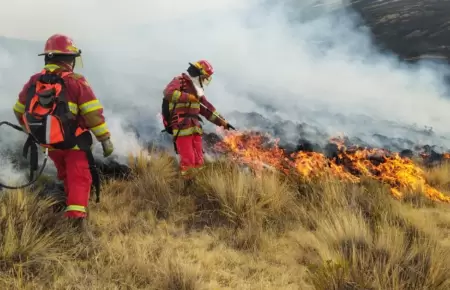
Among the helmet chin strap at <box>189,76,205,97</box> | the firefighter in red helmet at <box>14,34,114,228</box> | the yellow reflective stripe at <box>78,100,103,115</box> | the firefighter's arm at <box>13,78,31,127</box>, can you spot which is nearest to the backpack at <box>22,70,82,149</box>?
the firefighter in red helmet at <box>14,34,114,228</box>

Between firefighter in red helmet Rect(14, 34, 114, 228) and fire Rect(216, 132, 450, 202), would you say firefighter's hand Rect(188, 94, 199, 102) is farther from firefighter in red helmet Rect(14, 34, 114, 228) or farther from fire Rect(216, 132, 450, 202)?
firefighter in red helmet Rect(14, 34, 114, 228)

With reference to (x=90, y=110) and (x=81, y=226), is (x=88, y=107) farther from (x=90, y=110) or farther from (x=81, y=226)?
(x=81, y=226)

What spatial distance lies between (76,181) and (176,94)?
2.24 m

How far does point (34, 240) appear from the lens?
344 cm

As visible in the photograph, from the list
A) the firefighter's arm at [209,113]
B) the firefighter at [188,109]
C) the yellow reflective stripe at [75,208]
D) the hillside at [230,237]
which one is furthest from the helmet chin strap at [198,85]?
the yellow reflective stripe at [75,208]

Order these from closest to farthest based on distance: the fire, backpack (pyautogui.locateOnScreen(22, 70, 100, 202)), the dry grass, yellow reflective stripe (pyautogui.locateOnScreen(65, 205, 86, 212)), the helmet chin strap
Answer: the dry grass < backpack (pyautogui.locateOnScreen(22, 70, 100, 202)) < yellow reflective stripe (pyautogui.locateOnScreen(65, 205, 86, 212)) < the helmet chin strap < the fire

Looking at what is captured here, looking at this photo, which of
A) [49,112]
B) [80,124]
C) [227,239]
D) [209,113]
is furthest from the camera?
[209,113]

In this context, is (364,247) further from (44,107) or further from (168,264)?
(44,107)

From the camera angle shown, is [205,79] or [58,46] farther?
[205,79]

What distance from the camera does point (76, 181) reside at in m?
3.98

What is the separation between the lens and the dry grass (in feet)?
10.3

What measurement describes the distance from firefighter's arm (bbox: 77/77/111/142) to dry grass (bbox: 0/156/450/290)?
0.83m

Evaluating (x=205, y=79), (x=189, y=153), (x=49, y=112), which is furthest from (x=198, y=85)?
(x=49, y=112)

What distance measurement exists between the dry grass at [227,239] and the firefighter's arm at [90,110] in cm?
83
